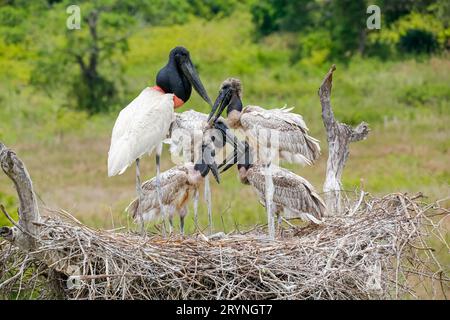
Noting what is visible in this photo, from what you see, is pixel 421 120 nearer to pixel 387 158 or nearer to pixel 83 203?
pixel 387 158

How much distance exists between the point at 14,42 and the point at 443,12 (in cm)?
1116

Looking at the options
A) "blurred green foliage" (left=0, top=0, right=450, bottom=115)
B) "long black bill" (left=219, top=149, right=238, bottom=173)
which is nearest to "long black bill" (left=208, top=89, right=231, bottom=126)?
"long black bill" (left=219, top=149, right=238, bottom=173)

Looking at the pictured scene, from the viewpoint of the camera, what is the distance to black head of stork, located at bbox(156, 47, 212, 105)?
34.0ft

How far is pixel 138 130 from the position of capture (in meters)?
9.75

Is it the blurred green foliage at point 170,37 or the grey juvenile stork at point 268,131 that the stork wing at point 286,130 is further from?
the blurred green foliage at point 170,37

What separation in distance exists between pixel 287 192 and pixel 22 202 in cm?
317

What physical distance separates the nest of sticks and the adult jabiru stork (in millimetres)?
741

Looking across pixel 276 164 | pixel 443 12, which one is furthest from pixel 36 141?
pixel 276 164

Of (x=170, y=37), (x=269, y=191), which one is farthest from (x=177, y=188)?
(x=170, y=37)

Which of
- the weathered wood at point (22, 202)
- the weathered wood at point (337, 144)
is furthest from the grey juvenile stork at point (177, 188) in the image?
the weathered wood at point (22, 202)

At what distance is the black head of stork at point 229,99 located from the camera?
1067cm

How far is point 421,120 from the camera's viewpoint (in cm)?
2438

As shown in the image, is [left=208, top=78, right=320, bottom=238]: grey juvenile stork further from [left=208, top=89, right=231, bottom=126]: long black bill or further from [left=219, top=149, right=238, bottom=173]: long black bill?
[left=219, top=149, right=238, bottom=173]: long black bill

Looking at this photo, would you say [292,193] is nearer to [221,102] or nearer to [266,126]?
[266,126]
